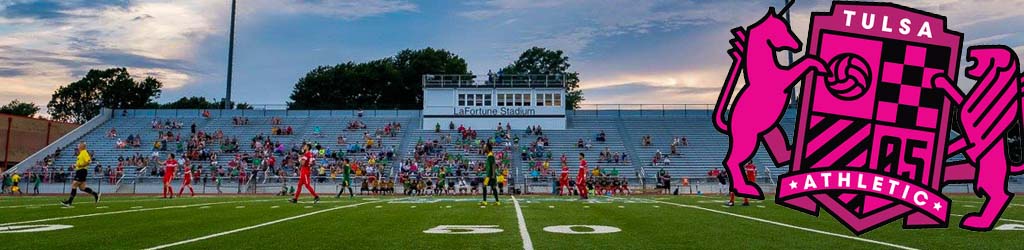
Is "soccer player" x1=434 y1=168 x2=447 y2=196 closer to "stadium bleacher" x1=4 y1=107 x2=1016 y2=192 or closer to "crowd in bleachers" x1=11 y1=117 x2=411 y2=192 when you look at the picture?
"crowd in bleachers" x1=11 y1=117 x2=411 y2=192

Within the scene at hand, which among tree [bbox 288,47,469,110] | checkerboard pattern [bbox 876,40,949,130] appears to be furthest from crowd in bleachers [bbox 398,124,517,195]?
tree [bbox 288,47,469,110]

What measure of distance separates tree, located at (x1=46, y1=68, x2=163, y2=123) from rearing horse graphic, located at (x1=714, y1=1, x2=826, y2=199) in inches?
3692

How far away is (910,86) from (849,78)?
54cm

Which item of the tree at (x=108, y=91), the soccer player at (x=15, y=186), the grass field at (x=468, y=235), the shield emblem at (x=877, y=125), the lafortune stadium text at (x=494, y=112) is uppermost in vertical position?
the tree at (x=108, y=91)

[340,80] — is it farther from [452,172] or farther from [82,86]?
[452,172]

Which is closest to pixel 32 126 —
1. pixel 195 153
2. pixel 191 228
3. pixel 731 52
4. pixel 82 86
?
pixel 195 153

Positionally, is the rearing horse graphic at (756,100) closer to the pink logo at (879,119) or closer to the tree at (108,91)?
the pink logo at (879,119)

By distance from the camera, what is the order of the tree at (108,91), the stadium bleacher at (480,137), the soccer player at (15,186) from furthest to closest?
the tree at (108,91)
the stadium bleacher at (480,137)
the soccer player at (15,186)

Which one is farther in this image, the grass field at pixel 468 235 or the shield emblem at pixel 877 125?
the grass field at pixel 468 235

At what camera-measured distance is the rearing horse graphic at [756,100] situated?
6281mm

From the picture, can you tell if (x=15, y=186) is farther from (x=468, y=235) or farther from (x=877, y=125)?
(x=877, y=125)

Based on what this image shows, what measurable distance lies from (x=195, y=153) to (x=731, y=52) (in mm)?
42098

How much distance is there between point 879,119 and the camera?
20.5ft

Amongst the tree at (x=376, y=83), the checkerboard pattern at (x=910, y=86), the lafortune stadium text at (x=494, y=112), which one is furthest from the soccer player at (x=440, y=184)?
the tree at (x=376, y=83)
